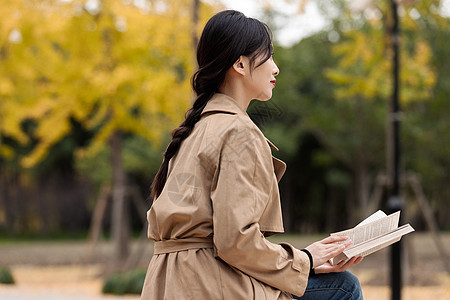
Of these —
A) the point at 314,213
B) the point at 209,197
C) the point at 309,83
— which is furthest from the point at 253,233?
the point at 314,213

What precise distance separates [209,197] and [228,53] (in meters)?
0.42

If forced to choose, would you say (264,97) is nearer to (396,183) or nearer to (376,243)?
(376,243)

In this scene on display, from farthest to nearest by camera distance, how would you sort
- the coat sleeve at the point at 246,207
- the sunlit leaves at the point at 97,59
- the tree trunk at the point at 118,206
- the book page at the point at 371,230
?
1. the tree trunk at the point at 118,206
2. the sunlit leaves at the point at 97,59
3. the book page at the point at 371,230
4. the coat sleeve at the point at 246,207

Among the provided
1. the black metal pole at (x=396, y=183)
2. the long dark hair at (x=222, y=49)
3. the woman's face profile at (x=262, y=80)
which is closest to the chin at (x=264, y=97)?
the woman's face profile at (x=262, y=80)

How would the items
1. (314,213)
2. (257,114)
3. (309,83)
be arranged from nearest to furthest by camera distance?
(257,114) → (309,83) → (314,213)

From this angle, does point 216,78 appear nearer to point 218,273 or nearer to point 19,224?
point 218,273

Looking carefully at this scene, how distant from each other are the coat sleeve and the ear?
0.20m

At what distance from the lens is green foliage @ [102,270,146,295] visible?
8984 millimetres

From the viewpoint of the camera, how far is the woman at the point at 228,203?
5.64ft

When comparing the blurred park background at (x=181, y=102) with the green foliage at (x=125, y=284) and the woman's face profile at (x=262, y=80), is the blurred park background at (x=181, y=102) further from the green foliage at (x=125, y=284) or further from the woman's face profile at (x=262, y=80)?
the green foliage at (x=125, y=284)

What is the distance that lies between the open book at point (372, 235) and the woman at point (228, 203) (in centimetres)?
4

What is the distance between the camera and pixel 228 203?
66.6 inches

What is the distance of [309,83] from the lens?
20531 mm

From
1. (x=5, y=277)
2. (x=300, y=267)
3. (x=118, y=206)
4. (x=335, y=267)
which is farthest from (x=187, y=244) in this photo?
(x=118, y=206)
